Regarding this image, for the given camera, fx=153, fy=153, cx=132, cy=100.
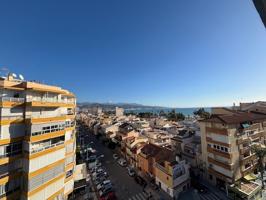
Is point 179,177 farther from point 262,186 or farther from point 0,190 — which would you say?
point 0,190

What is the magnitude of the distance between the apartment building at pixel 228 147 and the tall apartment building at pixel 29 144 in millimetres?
28232

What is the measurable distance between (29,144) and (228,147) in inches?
1269

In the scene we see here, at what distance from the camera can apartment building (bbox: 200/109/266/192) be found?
28844 mm

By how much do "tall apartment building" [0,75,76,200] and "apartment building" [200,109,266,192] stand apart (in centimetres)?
2823

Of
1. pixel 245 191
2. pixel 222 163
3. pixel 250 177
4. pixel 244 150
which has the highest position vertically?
pixel 244 150

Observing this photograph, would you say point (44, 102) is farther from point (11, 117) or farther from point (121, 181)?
point (121, 181)

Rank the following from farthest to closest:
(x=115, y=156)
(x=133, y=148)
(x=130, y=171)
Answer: (x=115, y=156) → (x=133, y=148) → (x=130, y=171)

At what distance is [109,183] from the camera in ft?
108

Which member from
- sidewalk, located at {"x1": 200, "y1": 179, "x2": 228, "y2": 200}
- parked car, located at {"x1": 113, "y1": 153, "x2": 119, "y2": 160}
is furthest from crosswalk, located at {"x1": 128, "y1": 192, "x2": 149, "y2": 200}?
parked car, located at {"x1": 113, "y1": 153, "x2": 119, "y2": 160}

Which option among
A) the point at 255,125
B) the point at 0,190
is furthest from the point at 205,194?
the point at 0,190


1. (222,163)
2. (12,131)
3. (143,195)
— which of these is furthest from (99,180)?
(222,163)

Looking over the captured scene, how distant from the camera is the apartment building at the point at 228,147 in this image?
94.6 ft

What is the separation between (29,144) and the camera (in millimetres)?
18484

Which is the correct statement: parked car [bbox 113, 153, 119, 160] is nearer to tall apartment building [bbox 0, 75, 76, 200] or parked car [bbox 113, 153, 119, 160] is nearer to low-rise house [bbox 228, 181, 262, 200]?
tall apartment building [bbox 0, 75, 76, 200]
